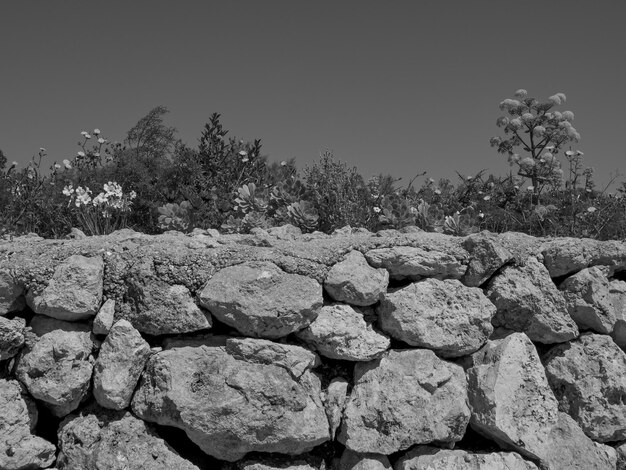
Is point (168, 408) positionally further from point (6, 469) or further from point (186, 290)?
point (6, 469)

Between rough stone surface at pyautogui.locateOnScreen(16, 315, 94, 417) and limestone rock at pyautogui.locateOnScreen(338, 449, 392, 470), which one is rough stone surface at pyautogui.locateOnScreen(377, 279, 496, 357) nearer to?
limestone rock at pyautogui.locateOnScreen(338, 449, 392, 470)

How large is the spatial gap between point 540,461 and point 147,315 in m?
2.17

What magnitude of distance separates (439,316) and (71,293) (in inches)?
72.8

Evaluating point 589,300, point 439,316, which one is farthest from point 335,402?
point 589,300

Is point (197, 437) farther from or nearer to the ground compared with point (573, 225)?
nearer to the ground

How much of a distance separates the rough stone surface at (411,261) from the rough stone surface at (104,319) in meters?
1.33

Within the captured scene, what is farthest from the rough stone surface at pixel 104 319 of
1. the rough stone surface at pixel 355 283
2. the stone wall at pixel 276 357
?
the rough stone surface at pixel 355 283

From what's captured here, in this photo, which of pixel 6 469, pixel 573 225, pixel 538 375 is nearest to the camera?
pixel 6 469

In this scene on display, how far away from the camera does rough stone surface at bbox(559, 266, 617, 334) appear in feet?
12.3

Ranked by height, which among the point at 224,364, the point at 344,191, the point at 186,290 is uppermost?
the point at 344,191

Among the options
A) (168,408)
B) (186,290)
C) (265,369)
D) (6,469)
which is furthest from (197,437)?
(6,469)

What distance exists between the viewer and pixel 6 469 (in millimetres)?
3014

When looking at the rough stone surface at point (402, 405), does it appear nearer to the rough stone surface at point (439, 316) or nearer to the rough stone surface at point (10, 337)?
the rough stone surface at point (439, 316)

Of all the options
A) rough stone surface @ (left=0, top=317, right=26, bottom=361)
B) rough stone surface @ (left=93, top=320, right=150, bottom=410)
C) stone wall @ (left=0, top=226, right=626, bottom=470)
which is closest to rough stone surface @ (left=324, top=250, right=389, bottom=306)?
stone wall @ (left=0, top=226, right=626, bottom=470)
